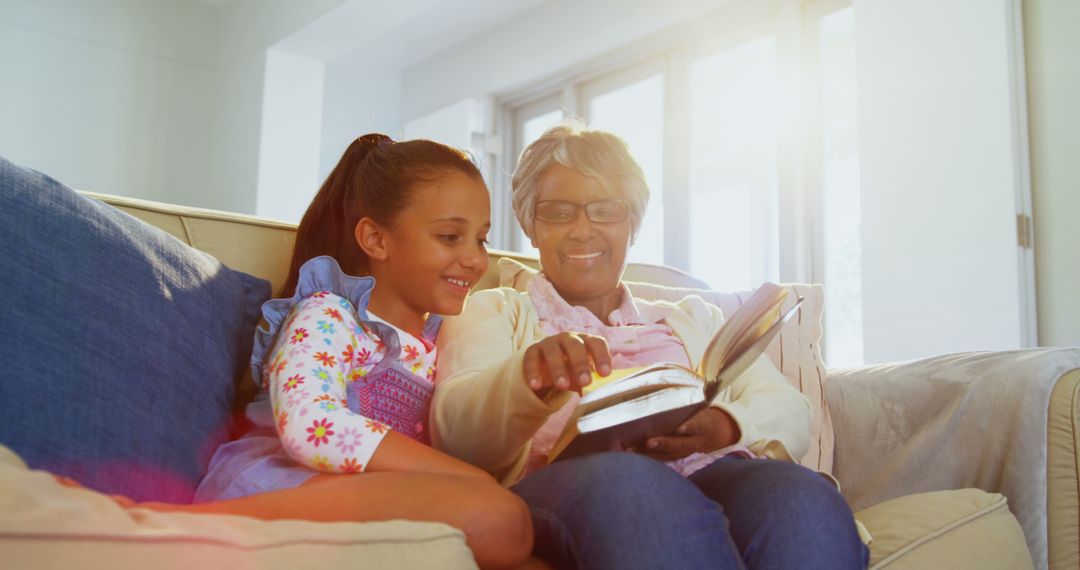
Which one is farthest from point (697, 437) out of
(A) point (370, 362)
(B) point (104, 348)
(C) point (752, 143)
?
(C) point (752, 143)

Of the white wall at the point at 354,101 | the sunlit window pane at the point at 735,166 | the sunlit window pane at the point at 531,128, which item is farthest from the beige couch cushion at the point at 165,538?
the white wall at the point at 354,101

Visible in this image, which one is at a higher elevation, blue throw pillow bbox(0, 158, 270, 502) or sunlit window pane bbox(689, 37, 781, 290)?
sunlit window pane bbox(689, 37, 781, 290)

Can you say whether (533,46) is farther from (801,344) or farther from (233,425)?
(233,425)

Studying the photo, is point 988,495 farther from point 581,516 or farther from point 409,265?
point 409,265

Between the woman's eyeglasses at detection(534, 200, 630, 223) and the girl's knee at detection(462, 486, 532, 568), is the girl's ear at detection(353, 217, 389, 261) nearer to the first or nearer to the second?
the woman's eyeglasses at detection(534, 200, 630, 223)

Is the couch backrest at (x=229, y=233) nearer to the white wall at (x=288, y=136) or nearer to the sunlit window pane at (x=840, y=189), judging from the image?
the sunlit window pane at (x=840, y=189)

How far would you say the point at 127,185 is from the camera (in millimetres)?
5066

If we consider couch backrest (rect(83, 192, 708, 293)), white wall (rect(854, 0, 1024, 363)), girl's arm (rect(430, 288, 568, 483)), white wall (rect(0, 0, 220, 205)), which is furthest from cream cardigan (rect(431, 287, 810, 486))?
white wall (rect(0, 0, 220, 205))

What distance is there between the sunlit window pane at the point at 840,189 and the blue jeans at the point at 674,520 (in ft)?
8.99

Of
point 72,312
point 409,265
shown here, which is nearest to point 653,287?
point 409,265

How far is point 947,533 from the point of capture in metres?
1.11

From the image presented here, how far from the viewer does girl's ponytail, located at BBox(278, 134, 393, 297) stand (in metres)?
1.35

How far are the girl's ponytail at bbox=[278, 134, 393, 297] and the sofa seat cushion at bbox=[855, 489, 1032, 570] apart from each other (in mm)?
834

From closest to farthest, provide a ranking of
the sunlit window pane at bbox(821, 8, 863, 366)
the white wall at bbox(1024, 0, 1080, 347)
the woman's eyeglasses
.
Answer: the woman's eyeglasses < the white wall at bbox(1024, 0, 1080, 347) < the sunlit window pane at bbox(821, 8, 863, 366)
